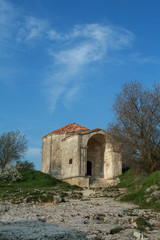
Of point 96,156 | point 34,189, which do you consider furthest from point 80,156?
point 34,189

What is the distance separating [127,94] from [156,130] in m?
3.86

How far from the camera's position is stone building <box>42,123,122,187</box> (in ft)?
85.1

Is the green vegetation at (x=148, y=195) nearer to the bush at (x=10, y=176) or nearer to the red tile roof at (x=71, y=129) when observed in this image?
the bush at (x=10, y=176)

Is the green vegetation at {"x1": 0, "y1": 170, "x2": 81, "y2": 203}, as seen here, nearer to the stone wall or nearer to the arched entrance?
the stone wall

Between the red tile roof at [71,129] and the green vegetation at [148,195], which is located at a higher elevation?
the red tile roof at [71,129]

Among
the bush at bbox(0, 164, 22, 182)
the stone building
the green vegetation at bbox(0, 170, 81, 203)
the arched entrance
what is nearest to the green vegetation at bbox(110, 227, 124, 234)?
the green vegetation at bbox(0, 170, 81, 203)

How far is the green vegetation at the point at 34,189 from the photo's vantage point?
14.9m

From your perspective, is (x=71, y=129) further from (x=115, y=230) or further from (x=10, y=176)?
(x=115, y=230)

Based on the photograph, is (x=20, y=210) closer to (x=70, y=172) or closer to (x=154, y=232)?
(x=154, y=232)

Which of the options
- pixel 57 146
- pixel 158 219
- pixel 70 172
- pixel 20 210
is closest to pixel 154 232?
pixel 158 219

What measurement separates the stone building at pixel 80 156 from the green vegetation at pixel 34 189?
2115 mm

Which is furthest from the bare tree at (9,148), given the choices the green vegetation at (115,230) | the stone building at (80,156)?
the green vegetation at (115,230)

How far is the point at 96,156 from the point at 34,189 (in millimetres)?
13229

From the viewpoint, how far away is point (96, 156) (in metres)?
30.4
